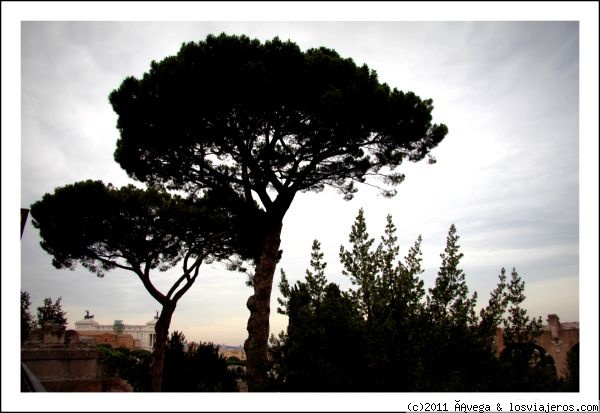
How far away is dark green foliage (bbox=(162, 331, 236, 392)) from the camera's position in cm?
1048

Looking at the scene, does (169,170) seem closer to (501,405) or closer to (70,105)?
(70,105)

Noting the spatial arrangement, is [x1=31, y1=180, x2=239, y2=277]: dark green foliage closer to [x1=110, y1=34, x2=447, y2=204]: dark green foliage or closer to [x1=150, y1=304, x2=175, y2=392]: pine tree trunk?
[x1=110, y1=34, x2=447, y2=204]: dark green foliage

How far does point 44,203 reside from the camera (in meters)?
10.6

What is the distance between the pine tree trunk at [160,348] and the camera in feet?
33.0

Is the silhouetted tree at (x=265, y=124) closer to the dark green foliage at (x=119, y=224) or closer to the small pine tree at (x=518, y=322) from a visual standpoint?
the dark green foliage at (x=119, y=224)

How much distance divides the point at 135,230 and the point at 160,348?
11.3 feet

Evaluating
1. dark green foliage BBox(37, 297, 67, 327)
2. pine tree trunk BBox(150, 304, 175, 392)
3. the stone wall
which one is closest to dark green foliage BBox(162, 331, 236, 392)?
pine tree trunk BBox(150, 304, 175, 392)

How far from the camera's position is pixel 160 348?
10.4 meters

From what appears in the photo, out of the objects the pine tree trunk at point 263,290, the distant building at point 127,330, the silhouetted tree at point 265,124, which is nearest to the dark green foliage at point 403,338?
the pine tree trunk at point 263,290

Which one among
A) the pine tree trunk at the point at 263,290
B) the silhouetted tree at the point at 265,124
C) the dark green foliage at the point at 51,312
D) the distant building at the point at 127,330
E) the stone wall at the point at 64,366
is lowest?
the distant building at the point at 127,330

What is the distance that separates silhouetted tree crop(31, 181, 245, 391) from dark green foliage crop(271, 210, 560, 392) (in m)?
8.00

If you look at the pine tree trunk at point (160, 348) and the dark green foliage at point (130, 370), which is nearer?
the pine tree trunk at point (160, 348)

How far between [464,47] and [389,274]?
5307 mm

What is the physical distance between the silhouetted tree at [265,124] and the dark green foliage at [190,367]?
3418mm
